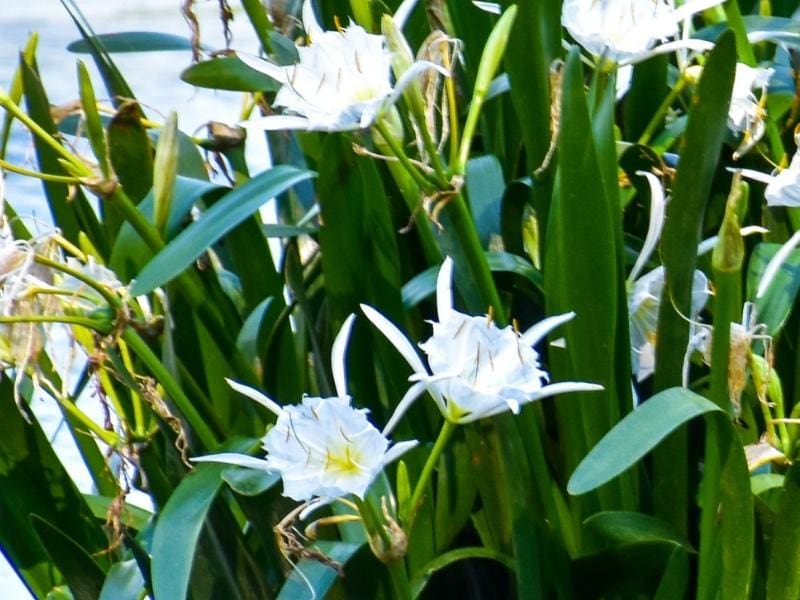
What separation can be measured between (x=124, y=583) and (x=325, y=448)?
186mm

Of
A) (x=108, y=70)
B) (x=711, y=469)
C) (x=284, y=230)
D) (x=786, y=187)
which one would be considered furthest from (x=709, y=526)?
(x=108, y=70)

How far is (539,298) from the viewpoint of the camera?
0.61 meters

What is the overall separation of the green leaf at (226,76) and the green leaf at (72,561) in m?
0.21

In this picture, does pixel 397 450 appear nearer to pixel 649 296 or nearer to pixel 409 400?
pixel 409 400

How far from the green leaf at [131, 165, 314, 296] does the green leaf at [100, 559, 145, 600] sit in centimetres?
15

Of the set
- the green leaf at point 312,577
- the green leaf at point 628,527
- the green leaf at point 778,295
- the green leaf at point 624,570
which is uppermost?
the green leaf at point 778,295

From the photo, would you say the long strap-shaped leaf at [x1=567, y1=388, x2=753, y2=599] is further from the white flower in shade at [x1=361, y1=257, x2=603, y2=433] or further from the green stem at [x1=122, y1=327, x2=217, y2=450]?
the green stem at [x1=122, y1=327, x2=217, y2=450]

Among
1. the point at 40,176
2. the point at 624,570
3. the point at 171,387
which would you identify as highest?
the point at 40,176

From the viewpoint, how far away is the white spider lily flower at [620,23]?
492 millimetres

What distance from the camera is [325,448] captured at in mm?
425

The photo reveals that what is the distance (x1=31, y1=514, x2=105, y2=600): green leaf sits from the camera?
559mm

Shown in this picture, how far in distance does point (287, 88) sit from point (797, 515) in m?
0.26

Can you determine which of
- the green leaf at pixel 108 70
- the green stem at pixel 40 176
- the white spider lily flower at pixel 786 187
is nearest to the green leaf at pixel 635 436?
the white spider lily flower at pixel 786 187

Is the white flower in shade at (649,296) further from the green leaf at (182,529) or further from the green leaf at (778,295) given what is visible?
the green leaf at (182,529)
